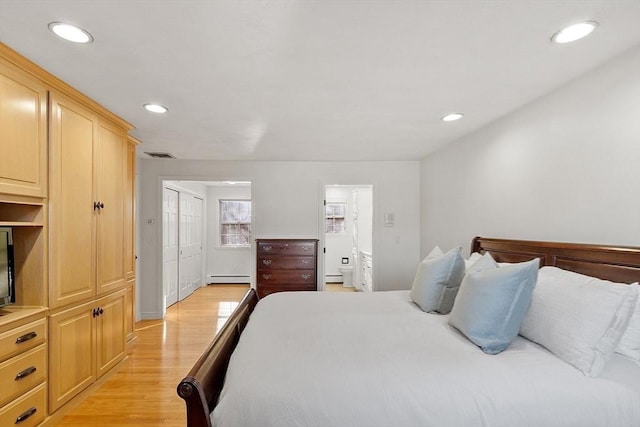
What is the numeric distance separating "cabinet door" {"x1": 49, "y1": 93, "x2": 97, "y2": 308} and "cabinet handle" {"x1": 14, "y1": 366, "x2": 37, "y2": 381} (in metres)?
0.37

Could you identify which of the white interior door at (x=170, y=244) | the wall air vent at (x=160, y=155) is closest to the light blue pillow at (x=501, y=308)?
the wall air vent at (x=160, y=155)

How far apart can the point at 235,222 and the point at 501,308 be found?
634 cm

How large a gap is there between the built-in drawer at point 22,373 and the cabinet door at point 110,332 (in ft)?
1.85

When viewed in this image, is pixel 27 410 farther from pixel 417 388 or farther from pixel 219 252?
pixel 219 252

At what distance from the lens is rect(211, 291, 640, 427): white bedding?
1151mm

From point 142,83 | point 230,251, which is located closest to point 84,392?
point 142,83

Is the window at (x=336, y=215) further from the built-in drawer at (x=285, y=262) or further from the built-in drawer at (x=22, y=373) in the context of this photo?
the built-in drawer at (x=22, y=373)

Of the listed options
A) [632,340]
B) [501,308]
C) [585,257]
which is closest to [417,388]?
[501,308]

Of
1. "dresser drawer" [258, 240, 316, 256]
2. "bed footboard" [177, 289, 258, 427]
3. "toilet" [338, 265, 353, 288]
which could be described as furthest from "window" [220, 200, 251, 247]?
"bed footboard" [177, 289, 258, 427]

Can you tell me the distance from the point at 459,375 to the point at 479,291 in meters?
0.52

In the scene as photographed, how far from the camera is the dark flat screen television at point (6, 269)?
1902mm

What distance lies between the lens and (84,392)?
7.95 feet

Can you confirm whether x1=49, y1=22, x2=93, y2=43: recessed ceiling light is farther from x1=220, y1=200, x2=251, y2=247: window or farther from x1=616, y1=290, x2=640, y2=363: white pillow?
→ x1=220, y1=200, x2=251, y2=247: window

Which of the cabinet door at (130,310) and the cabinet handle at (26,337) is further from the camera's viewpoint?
the cabinet door at (130,310)
